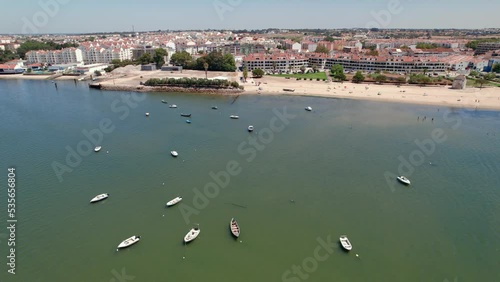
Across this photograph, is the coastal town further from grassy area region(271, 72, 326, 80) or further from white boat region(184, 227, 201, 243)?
white boat region(184, 227, 201, 243)

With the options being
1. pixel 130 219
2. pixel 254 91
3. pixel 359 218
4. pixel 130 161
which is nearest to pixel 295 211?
pixel 359 218

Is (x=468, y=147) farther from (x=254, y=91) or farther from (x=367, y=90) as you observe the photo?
(x=254, y=91)

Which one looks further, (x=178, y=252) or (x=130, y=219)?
(x=130, y=219)

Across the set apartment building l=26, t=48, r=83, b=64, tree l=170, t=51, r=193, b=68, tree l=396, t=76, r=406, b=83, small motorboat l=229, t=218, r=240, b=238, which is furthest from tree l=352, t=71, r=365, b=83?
apartment building l=26, t=48, r=83, b=64

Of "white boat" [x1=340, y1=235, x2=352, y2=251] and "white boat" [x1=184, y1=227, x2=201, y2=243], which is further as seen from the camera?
Result: "white boat" [x1=184, y1=227, x2=201, y2=243]

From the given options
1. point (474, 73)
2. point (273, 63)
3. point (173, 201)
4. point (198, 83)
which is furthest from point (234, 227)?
point (474, 73)

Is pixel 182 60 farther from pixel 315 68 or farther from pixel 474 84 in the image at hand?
pixel 474 84
